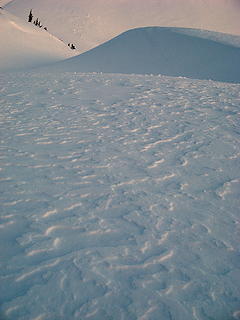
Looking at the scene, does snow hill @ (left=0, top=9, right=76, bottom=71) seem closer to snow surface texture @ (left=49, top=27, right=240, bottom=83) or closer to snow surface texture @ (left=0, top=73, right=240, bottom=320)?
snow surface texture @ (left=49, top=27, right=240, bottom=83)

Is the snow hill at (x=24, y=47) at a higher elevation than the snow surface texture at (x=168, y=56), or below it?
below

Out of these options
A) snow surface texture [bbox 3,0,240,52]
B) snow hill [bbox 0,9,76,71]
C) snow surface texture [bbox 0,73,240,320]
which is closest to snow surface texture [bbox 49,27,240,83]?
snow hill [bbox 0,9,76,71]

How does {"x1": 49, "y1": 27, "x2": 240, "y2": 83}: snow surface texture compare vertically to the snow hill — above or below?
above

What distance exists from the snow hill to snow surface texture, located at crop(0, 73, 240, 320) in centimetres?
871

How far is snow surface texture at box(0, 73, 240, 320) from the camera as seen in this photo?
6.81ft

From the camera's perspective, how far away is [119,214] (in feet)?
9.38

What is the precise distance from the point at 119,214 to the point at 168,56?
471 inches

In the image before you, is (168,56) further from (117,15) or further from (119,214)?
(117,15)

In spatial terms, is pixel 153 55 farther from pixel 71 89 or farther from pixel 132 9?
pixel 132 9

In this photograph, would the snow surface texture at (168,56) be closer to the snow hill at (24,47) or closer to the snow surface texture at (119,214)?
the snow hill at (24,47)

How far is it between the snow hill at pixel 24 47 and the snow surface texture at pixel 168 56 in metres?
1.26

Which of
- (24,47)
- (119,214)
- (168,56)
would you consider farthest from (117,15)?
(119,214)

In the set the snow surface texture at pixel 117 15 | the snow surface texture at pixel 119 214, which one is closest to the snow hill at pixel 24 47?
the snow surface texture at pixel 119 214

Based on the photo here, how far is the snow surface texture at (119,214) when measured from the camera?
2074 millimetres
